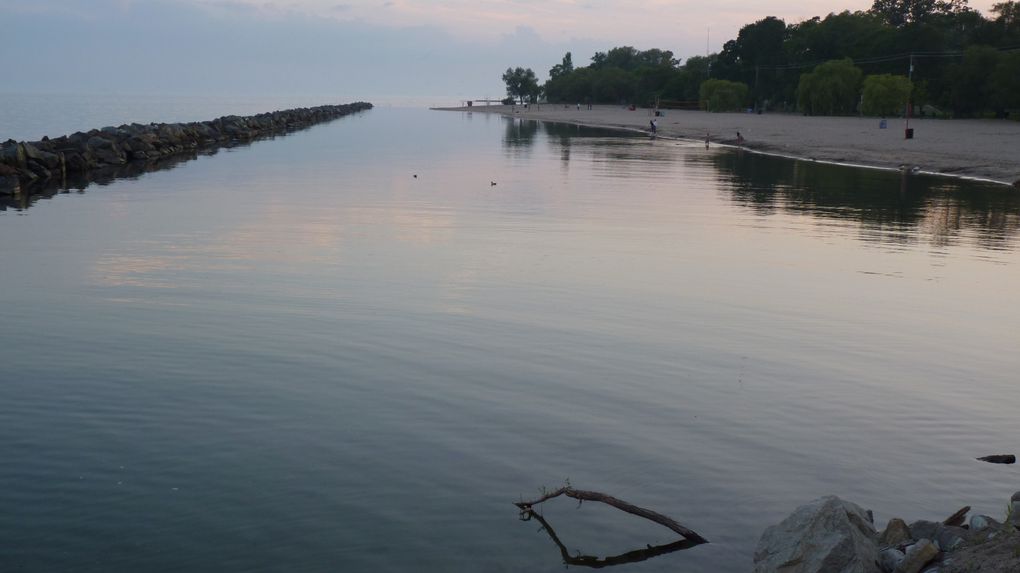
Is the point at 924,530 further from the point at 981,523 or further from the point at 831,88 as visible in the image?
the point at 831,88

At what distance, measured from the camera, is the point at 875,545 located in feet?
20.9

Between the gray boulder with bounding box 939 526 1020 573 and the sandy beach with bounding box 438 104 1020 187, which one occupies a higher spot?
the sandy beach with bounding box 438 104 1020 187

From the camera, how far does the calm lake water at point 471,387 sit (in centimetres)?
752

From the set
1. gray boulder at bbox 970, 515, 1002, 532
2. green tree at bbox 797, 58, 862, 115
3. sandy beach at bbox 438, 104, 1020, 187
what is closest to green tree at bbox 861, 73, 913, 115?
green tree at bbox 797, 58, 862, 115

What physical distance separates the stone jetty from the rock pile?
30822mm

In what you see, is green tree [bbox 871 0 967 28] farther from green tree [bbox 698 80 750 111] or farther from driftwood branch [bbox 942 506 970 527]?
driftwood branch [bbox 942 506 970 527]

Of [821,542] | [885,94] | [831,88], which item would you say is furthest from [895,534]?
[831,88]

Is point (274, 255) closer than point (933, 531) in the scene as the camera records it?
No

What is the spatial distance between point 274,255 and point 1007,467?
14.1 m

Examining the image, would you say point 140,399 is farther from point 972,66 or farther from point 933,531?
point 972,66

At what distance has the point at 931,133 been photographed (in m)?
75.6

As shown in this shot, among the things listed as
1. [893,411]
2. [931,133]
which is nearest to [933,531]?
[893,411]

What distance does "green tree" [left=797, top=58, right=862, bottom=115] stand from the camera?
11869 cm

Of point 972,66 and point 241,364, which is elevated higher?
point 972,66
